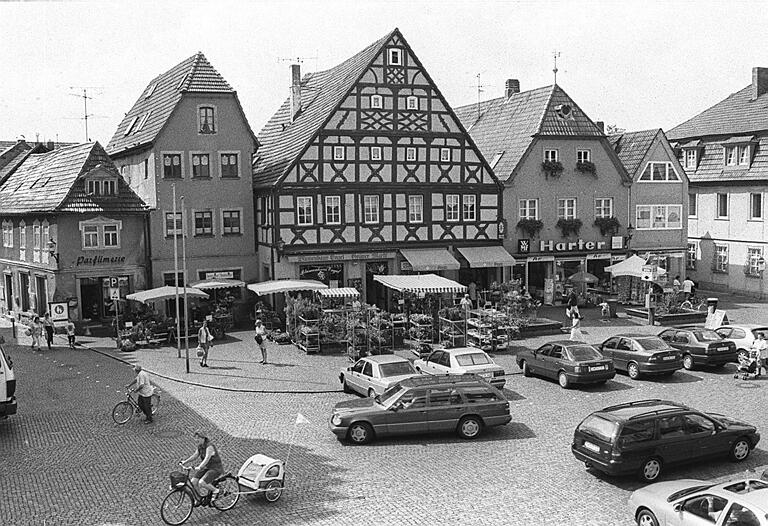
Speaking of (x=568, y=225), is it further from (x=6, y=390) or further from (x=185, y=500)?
(x=185, y=500)

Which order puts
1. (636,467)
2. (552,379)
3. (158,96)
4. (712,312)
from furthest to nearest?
(158,96)
(712,312)
(552,379)
(636,467)

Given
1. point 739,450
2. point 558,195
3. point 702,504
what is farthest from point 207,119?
point 702,504

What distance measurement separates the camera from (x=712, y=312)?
117 feet

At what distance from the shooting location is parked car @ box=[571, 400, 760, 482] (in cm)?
1678

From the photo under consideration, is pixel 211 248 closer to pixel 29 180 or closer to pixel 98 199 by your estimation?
pixel 98 199

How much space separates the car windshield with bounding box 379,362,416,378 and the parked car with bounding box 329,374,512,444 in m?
2.67

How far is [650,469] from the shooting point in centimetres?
1708

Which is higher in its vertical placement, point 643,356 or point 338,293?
point 338,293

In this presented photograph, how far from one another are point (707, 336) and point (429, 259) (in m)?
15.2

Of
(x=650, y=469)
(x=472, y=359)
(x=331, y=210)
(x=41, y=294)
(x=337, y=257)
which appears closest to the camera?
(x=650, y=469)

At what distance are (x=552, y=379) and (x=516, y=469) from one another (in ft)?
29.4

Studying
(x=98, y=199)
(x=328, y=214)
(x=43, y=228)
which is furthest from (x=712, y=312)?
(x=43, y=228)

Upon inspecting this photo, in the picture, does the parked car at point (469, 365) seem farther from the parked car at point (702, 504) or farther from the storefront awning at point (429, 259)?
the storefront awning at point (429, 259)

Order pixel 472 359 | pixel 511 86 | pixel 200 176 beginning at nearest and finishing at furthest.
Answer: pixel 472 359 → pixel 200 176 → pixel 511 86
